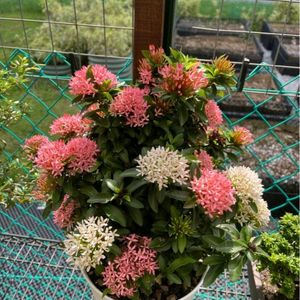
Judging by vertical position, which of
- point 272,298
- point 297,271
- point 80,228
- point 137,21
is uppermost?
point 137,21

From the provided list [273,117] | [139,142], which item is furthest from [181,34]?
[139,142]

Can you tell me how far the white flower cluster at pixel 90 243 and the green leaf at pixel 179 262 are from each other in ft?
0.49

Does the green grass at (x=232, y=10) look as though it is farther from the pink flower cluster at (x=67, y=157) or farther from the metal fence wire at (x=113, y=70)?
the pink flower cluster at (x=67, y=157)

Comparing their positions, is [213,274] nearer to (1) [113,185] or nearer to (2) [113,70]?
(1) [113,185]

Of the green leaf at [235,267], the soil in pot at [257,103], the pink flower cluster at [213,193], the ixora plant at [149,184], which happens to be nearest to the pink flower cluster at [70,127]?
the ixora plant at [149,184]

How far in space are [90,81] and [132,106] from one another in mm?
107

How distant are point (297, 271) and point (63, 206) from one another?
654mm

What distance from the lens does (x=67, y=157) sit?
82cm

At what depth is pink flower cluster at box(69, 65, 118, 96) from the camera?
836mm

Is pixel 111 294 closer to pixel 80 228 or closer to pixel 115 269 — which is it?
pixel 115 269

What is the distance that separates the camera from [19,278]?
1.39 meters

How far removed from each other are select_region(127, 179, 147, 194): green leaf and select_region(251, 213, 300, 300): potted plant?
46cm

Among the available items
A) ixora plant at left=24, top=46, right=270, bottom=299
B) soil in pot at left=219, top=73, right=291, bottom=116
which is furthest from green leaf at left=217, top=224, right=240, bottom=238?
soil in pot at left=219, top=73, right=291, bottom=116

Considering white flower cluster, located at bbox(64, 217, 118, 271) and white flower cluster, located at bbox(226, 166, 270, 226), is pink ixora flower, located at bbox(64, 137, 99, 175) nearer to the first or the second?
white flower cluster, located at bbox(64, 217, 118, 271)
